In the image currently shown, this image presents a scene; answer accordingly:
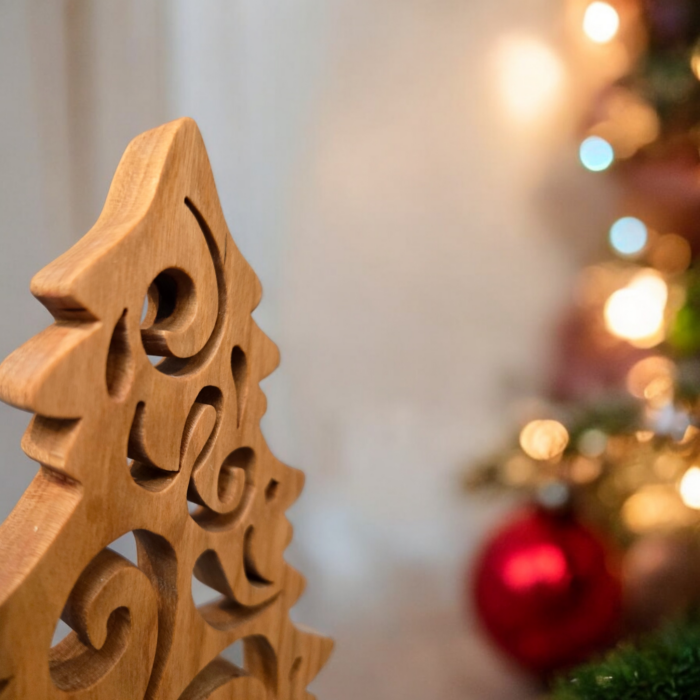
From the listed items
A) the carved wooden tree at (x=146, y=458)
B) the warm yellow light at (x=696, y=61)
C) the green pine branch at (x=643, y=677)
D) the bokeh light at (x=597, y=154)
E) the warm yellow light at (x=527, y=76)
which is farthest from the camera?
the warm yellow light at (x=527, y=76)

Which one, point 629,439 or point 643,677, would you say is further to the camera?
point 629,439

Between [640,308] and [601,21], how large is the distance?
0.40m

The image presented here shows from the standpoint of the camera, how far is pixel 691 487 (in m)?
0.77

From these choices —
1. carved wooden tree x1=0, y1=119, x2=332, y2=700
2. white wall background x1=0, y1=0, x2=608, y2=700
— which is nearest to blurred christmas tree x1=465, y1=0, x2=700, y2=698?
white wall background x1=0, y1=0, x2=608, y2=700

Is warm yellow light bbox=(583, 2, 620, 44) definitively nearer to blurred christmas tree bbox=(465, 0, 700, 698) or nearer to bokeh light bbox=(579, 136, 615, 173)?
blurred christmas tree bbox=(465, 0, 700, 698)

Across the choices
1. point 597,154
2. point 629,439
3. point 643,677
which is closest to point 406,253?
point 597,154

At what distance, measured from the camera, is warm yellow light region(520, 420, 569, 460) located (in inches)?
33.1

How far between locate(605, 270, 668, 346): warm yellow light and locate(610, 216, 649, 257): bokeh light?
0.04 meters

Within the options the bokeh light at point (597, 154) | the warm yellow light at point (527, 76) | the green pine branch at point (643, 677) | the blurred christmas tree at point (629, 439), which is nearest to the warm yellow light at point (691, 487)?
the blurred christmas tree at point (629, 439)

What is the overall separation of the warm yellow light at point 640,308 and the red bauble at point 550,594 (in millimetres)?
262

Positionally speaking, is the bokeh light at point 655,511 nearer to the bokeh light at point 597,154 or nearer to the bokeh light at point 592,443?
the bokeh light at point 592,443

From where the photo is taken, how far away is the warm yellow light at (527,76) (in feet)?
3.21

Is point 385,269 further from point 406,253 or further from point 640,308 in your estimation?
point 640,308

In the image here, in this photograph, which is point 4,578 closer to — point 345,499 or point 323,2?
point 345,499
